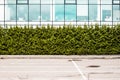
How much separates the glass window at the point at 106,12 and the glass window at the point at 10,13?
8.80 m

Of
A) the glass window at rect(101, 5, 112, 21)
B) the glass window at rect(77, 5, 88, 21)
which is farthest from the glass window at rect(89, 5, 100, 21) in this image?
the glass window at rect(101, 5, 112, 21)

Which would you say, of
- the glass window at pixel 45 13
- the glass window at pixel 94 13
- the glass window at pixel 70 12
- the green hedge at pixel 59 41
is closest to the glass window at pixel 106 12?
the glass window at pixel 94 13

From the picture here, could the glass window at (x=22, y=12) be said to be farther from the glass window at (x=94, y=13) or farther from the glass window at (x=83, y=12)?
the glass window at (x=94, y=13)

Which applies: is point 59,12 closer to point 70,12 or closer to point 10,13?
point 70,12

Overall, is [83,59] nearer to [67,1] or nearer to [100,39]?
[100,39]

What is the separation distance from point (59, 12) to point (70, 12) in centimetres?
110

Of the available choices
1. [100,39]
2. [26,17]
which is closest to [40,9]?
[26,17]

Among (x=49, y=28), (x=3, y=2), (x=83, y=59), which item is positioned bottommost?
(x=83, y=59)

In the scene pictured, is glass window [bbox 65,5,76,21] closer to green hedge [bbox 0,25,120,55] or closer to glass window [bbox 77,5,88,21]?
glass window [bbox 77,5,88,21]

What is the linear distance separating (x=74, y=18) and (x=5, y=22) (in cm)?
687

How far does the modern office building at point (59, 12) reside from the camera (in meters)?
37.5

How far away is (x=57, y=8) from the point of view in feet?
124

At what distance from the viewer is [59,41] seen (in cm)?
3175

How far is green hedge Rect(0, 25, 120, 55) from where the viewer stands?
31656mm
